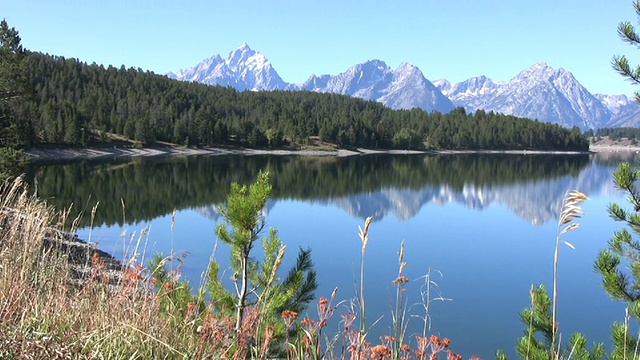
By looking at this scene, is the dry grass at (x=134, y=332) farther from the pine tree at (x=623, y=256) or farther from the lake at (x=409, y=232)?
the pine tree at (x=623, y=256)

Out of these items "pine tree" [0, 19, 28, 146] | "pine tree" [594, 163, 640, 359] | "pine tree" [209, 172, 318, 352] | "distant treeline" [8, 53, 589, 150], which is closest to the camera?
"pine tree" [209, 172, 318, 352]

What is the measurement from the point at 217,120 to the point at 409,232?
9892cm

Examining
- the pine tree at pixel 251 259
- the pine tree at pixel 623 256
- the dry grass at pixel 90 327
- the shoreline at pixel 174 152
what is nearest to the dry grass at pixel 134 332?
the dry grass at pixel 90 327

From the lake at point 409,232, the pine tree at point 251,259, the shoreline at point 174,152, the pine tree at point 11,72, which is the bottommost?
the lake at point 409,232

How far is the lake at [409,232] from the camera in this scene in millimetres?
16747

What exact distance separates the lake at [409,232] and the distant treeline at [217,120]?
39.5 m

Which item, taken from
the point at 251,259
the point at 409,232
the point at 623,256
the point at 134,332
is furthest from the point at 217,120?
the point at 134,332

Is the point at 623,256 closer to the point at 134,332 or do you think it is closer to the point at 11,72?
the point at 134,332

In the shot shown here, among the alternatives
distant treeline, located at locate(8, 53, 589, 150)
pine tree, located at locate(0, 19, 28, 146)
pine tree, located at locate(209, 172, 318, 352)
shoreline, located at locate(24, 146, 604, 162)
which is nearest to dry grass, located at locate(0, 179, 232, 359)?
pine tree, located at locate(209, 172, 318, 352)

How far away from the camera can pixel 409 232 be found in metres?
32.8

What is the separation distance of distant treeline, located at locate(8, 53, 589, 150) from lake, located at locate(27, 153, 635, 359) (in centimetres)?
3948

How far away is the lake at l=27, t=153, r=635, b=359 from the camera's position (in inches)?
659

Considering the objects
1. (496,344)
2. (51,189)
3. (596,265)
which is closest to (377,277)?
(496,344)

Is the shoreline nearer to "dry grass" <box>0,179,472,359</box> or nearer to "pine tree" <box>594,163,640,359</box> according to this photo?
"dry grass" <box>0,179,472,359</box>
